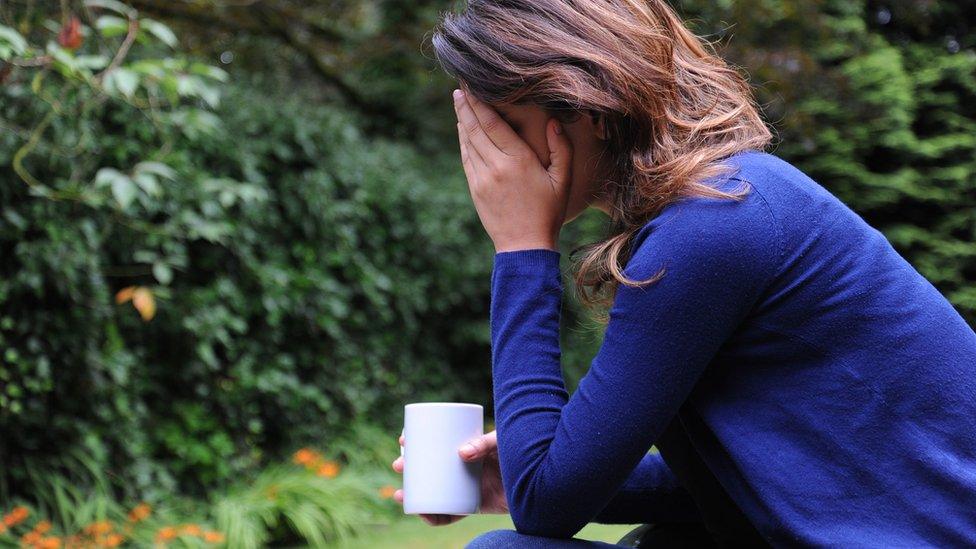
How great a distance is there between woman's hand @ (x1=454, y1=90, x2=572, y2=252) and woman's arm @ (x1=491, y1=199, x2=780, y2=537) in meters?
0.21

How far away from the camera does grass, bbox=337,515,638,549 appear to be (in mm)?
4062

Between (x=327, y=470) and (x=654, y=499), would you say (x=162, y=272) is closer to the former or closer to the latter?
(x=327, y=470)

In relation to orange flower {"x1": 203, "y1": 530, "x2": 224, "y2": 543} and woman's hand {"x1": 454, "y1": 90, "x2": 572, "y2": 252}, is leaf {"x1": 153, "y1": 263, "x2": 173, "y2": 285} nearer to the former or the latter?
orange flower {"x1": 203, "y1": 530, "x2": 224, "y2": 543}

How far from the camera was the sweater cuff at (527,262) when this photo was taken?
4.87ft

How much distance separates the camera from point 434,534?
4.27 meters

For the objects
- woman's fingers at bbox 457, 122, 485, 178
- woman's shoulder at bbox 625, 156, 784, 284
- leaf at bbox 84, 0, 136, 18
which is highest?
leaf at bbox 84, 0, 136, 18

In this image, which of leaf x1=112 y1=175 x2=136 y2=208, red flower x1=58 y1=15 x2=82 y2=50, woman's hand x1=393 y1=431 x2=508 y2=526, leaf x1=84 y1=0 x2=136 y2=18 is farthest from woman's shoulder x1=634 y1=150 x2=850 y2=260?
red flower x1=58 y1=15 x2=82 y2=50

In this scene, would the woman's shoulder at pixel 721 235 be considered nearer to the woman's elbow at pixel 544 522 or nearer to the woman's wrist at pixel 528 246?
the woman's wrist at pixel 528 246

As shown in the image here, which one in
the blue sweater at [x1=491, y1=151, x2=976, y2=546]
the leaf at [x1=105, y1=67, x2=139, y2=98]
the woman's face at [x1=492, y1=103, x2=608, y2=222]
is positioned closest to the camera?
the blue sweater at [x1=491, y1=151, x2=976, y2=546]

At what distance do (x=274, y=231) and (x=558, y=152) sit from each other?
3.47 m

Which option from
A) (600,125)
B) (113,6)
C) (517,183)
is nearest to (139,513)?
Result: (113,6)

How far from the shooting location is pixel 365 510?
452 centimetres

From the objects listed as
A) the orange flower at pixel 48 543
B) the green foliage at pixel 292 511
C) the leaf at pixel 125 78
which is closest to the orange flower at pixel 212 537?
the green foliage at pixel 292 511

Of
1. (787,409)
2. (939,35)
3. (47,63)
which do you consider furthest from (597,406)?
(939,35)
